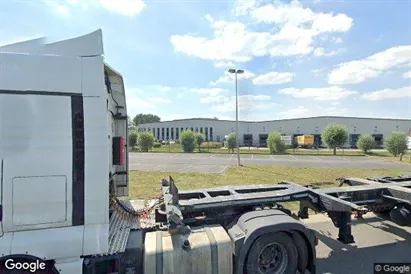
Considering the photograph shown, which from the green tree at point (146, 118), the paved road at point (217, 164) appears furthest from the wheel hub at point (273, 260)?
the green tree at point (146, 118)

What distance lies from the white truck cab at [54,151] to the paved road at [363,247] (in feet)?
12.2

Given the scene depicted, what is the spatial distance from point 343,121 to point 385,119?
10846mm

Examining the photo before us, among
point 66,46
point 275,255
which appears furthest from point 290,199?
point 66,46

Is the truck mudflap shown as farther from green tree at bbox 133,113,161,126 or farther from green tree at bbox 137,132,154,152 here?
green tree at bbox 133,113,161,126

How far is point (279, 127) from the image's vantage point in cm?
7556

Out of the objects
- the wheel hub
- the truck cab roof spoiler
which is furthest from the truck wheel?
the truck cab roof spoiler

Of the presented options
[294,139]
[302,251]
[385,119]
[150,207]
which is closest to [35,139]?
[150,207]

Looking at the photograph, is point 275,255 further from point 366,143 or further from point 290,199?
point 366,143

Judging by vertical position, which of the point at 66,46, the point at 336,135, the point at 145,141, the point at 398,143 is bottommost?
the point at 398,143

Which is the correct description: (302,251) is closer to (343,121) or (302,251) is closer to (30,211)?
(30,211)

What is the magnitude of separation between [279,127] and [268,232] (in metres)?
74.7

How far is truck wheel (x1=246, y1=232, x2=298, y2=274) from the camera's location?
3699 millimetres

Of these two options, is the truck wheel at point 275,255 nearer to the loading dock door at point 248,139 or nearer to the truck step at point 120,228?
the truck step at point 120,228

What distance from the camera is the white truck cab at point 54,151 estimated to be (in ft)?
8.96
